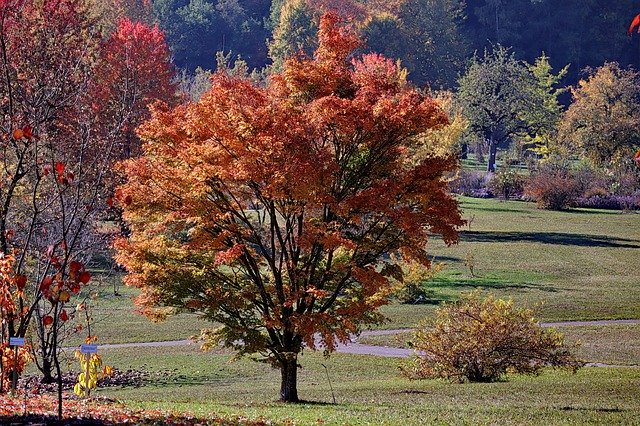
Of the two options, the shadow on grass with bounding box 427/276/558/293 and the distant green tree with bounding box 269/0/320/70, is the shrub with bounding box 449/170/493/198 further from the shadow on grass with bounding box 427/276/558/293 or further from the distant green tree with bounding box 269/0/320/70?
the shadow on grass with bounding box 427/276/558/293

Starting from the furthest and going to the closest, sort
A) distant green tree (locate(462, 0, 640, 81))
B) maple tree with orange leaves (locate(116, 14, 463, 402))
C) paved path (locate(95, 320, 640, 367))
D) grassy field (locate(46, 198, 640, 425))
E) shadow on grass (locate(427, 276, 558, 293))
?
distant green tree (locate(462, 0, 640, 81)) → shadow on grass (locate(427, 276, 558, 293)) → paved path (locate(95, 320, 640, 367)) → maple tree with orange leaves (locate(116, 14, 463, 402)) → grassy field (locate(46, 198, 640, 425))

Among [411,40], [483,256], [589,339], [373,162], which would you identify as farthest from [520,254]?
[411,40]

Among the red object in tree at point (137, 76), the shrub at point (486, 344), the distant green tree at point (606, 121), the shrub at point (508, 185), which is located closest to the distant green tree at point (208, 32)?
the distant green tree at point (606, 121)

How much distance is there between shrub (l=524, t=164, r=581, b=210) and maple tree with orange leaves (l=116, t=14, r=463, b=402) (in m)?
46.6

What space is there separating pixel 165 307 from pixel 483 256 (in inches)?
1092

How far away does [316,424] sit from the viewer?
12609 millimetres

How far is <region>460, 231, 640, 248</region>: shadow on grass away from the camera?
4891cm

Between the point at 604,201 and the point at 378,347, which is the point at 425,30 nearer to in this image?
the point at 604,201

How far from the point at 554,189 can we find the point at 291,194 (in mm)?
49378

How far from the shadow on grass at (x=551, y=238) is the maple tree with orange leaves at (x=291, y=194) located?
3164cm

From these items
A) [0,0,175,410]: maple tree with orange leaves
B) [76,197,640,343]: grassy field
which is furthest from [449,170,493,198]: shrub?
[0,0,175,410]: maple tree with orange leaves

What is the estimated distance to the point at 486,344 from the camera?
67.9 ft

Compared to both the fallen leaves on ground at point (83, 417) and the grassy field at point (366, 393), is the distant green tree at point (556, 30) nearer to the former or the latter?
the grassy field at point (366, 393)

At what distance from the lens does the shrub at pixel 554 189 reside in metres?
64.2
